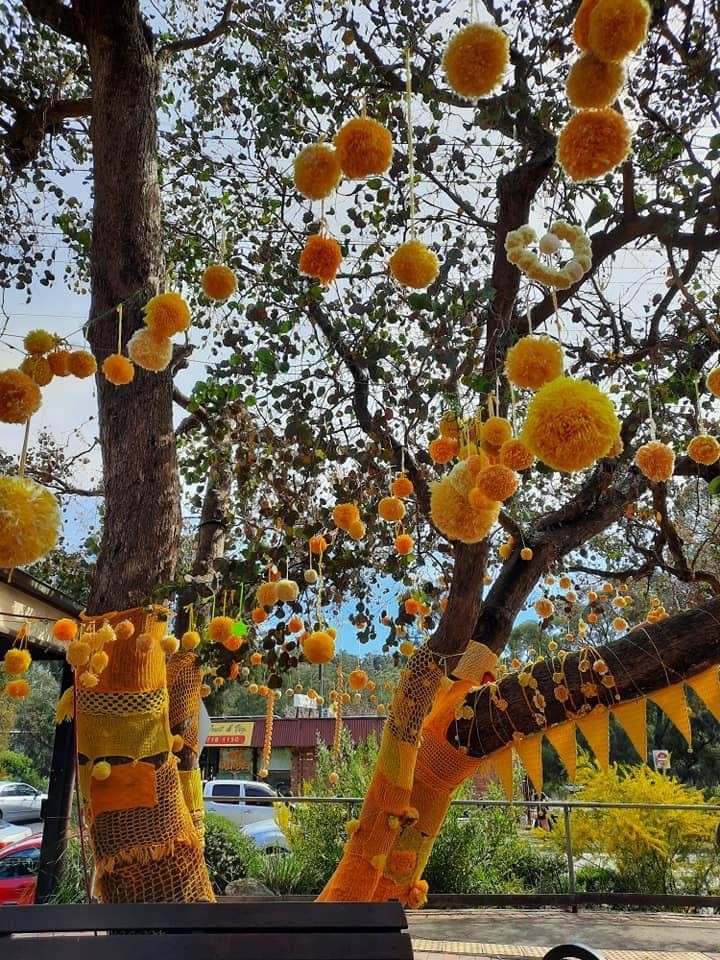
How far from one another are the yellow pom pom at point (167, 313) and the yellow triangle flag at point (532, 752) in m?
2.32

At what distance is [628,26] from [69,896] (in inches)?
256

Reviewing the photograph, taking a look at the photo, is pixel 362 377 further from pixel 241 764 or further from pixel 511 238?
pixel 241 764

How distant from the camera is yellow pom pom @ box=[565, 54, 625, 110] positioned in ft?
4.17

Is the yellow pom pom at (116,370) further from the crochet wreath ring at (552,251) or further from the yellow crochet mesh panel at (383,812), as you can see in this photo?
the yellow crochet mesh panel at (383,812)

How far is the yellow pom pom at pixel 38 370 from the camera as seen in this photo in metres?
1.71

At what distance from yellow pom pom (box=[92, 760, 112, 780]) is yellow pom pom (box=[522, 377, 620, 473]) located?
1862 mm

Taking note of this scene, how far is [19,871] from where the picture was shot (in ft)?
20.7

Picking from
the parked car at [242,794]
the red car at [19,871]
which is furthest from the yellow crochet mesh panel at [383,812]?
the parked car at [242,794]

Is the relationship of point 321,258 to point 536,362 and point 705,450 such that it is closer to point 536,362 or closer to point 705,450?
point 536,362

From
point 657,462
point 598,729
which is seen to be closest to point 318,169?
point 657,462

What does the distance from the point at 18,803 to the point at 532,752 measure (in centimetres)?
1425

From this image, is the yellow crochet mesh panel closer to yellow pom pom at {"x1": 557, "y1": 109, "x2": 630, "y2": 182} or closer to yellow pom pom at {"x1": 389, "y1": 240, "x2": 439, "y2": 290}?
yellow pom pom at {"x1": 389, "y1": 240, "x2": 439, "y2": 290}

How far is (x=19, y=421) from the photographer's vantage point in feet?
5.27

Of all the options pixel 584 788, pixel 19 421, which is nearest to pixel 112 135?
pixel 19 421
